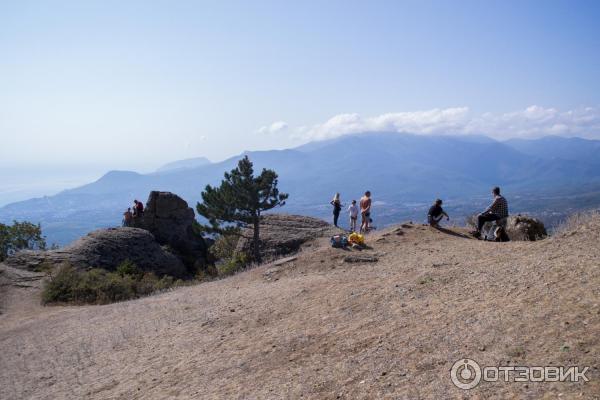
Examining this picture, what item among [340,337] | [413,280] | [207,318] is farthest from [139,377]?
[413,280]

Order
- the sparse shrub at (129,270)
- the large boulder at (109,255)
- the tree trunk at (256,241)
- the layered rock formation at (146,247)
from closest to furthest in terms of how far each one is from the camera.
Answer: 1. the sparse shrub at (129,270)
2. the large boulder at (109,255)
3. the layered rock formation at (146,247)
4. the tree trunk at (256,241)

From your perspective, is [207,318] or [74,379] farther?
[207,318]

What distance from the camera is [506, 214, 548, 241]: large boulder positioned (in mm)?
14648

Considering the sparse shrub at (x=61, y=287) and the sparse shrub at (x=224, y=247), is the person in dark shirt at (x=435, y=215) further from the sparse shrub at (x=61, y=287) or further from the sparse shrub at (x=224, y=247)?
the sparse shrub at (x=61, y=287)

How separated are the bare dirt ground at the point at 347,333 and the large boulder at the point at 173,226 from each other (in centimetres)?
1409

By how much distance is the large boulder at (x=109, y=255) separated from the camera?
63.0 ft

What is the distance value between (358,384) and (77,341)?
25.4ft

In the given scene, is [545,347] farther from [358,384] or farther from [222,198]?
[222,198]

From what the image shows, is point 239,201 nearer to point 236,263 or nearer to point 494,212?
point 236,263

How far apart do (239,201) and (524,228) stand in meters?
13.9

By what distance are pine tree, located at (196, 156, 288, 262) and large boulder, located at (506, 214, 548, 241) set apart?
12.4 metres

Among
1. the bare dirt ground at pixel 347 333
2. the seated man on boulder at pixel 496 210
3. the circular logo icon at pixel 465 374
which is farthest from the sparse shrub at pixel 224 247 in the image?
the circular logo icon at pixel 465 374

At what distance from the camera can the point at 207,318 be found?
387 inches

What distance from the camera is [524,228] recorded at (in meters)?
14.7
